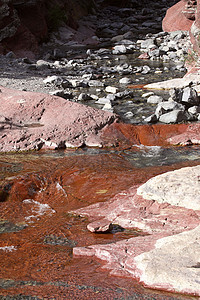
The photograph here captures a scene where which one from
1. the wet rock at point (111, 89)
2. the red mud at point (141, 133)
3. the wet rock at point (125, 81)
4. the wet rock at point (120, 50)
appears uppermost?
the red mud at point (141, 133)

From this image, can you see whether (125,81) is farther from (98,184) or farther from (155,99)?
(98,184)

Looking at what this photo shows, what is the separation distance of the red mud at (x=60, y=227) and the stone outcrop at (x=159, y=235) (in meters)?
0.10

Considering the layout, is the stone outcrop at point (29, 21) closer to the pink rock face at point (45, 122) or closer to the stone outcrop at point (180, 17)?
the stone outcrop at point (180, 17)

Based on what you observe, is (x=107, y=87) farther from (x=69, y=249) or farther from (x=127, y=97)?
(x=69, y=249)

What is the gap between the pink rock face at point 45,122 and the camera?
251 inches

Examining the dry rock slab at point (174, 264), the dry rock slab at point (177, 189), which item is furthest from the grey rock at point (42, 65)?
the dry rock slab at point (174, 264)

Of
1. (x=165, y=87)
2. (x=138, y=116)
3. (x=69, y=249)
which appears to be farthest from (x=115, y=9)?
(x=69, y=249)

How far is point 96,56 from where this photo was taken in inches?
614

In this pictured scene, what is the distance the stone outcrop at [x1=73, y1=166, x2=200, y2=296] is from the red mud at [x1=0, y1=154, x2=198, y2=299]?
10 centimetres

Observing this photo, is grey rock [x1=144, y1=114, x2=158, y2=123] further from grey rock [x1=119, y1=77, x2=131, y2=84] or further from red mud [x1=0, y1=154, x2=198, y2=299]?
grey rock [x1=119, y1=77, x2=131, y2=84]

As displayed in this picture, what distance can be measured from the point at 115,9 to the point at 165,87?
19.8 meters

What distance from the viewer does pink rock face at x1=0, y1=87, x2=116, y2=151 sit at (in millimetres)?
6383

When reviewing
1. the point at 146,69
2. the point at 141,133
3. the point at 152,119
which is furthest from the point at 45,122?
the point at 146,69

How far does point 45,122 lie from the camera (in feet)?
22.1
